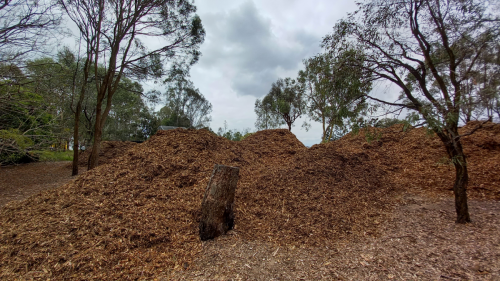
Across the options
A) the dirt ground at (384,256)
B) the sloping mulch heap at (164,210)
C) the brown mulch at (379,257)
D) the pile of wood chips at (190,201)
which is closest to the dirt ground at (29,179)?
the pile of wood chips at (190,201)

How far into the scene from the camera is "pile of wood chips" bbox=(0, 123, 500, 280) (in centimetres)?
250

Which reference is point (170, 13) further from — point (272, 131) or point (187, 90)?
point (187, 90)

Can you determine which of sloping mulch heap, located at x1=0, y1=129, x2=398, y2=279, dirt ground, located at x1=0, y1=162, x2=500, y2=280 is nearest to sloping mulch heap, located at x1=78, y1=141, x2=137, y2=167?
sloping mulch heap, located at x1=0, y1=129, x2=398, y2=279

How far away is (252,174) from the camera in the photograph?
17.3 feet

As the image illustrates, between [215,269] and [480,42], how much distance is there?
4.75m

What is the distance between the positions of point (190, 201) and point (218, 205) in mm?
970

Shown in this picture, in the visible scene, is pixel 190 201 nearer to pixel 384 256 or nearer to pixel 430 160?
pixel 384 256

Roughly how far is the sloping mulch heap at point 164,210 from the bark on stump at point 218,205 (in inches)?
8.4

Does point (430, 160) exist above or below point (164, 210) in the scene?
above

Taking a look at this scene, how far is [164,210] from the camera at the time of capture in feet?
11.5

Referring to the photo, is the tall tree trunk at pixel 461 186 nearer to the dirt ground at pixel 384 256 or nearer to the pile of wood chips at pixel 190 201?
the dirt ground at pixel 384 256

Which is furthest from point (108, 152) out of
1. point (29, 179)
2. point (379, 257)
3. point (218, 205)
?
point (379, 257)

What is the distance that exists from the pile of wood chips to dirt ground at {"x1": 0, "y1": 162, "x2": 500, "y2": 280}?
169 mm

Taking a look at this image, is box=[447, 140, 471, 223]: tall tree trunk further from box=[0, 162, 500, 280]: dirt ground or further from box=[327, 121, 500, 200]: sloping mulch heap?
box=[327, 121, 500, 200]: sloping mulch heap
